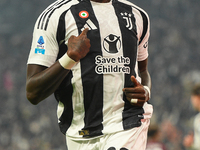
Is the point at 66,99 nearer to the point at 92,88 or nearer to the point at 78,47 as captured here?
the point at 92,88

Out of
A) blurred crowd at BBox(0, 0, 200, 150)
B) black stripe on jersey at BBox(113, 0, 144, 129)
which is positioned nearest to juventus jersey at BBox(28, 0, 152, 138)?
black stripe on jersey at BBox(113, 0, 144, 129)

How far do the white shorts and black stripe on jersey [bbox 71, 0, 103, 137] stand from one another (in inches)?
2.2

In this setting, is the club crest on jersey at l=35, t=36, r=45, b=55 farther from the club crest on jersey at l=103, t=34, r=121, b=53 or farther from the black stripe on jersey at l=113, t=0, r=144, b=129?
the black stripe on jersey at l=113, t=0, r=144, b=129


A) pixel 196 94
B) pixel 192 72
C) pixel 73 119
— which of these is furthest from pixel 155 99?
pixel 73 119

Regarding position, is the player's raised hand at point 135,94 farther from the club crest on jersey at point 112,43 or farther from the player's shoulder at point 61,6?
the player's shoulder at point 61,6

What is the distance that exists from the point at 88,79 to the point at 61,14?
419 millimetres

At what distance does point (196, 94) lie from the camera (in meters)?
3.79

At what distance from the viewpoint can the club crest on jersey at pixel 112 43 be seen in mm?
1859

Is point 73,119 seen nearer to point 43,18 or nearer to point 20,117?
point 43,18

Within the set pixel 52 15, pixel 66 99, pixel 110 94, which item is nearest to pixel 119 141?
pixel 110 94

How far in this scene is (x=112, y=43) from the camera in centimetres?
188

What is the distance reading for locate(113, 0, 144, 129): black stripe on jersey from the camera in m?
1.84

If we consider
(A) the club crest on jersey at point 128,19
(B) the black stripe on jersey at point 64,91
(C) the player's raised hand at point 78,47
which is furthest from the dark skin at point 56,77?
(A) the club crest on jersey at point 128,19

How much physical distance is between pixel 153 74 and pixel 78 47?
212 inches
